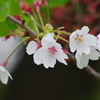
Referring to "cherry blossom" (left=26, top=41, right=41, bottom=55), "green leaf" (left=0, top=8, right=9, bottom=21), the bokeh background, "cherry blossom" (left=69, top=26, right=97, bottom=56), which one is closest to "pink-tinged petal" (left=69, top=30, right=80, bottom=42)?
"cherry blossom" (left=69, top=26, right=97, bottom=56)

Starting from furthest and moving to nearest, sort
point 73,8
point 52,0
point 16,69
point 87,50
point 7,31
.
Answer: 1. point 16,69
2. point 73,8
3. point 52,0
4. point 7,31
5. point 87,50

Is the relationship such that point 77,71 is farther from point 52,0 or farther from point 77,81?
point 52,0

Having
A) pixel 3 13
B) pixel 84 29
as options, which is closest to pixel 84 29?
pixel 84 29

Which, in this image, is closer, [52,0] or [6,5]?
[6,5]

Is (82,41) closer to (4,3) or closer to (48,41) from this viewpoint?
(48,41)

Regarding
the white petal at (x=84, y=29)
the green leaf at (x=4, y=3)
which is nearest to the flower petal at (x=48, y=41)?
the white petal at (x=84, y=29)

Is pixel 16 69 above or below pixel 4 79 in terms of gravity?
below

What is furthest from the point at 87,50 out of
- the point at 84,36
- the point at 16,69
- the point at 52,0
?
the point at 16,69
